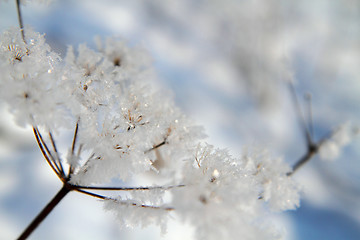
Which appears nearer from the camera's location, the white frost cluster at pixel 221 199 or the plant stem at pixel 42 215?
the white frost cluster at pixel 221 199

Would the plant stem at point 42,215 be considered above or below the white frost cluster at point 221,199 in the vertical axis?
below

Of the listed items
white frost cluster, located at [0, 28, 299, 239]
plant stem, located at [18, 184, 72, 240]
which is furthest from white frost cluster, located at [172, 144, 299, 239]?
plant stem, located at [18, 184, 72, 240]

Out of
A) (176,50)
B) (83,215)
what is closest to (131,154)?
(83,215)

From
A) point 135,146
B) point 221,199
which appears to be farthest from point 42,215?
point 221,199

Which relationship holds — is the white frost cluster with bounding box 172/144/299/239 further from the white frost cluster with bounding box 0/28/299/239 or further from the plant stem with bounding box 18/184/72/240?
the plant stem with bounding box 18/184/72/240

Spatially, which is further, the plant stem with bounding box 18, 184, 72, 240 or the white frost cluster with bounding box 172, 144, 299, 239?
the plant stem with bounding box 18, 184, 72, 240

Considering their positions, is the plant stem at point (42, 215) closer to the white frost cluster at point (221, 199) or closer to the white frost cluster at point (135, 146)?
the white frost cluster at point (135, 146)

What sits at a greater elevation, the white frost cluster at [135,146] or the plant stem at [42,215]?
the white frost cluster at [135,146]

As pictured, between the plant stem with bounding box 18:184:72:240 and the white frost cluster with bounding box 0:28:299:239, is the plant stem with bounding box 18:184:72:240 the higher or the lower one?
the lower one

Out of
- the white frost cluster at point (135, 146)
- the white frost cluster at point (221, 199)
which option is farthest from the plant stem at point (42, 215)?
the white frost cluster at point (221, 199)
